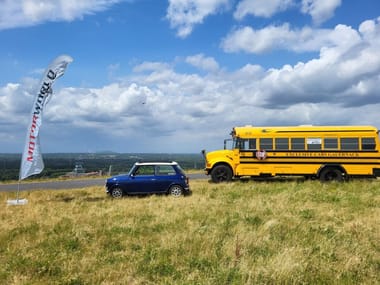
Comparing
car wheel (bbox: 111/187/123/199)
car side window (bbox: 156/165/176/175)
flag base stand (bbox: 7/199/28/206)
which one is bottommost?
flag base stand (bbox: 7/199/28/206)

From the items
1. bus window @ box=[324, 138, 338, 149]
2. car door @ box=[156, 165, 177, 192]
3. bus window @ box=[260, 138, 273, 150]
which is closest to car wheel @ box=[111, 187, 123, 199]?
car door @ box=[156, 165, 177, 192]

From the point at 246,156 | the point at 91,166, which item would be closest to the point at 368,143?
the point at 246,156

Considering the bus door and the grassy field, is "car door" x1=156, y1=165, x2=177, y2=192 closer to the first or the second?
the grassy field

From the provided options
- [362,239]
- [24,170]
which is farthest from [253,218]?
[24,170]

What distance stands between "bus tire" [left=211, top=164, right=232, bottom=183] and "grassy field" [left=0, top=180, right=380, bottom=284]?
189 inches

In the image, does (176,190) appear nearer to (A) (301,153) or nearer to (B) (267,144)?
(B) (267,144)

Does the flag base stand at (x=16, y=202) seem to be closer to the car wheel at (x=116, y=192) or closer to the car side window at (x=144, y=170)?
the car wheel at (x=116, y=192)

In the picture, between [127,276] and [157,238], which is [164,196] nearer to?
[157,238]

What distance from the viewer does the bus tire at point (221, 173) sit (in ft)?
60.1

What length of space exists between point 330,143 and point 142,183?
928cm

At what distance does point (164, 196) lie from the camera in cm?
1459

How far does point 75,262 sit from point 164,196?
799 cm

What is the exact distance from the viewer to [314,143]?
17734mm

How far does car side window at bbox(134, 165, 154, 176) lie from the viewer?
1502 centimetres
